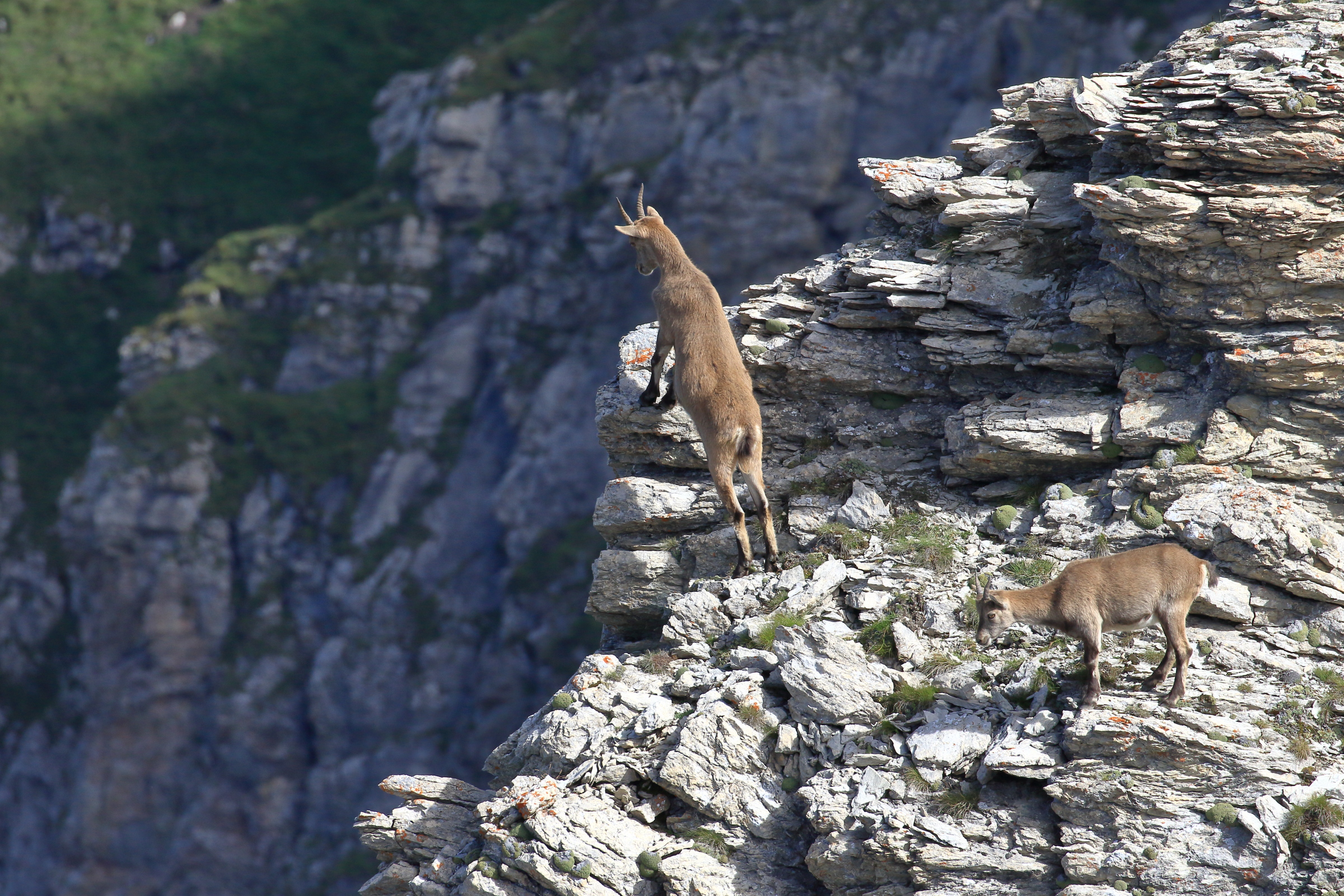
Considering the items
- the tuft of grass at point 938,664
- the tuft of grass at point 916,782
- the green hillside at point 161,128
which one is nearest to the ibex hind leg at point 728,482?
the tuft of grass at point 938,664

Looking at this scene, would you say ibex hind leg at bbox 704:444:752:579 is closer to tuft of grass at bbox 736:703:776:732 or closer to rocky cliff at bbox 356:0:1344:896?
rocky cliff at bbox 356:0:1344:896

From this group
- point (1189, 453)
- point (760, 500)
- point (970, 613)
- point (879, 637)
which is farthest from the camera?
point (760, 500)

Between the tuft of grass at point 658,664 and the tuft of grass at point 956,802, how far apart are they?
4290 mm

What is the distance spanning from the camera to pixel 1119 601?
13.9 m

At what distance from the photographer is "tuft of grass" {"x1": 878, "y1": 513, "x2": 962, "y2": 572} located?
16.4 metres

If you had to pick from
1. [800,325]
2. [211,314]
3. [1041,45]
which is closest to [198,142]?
[211,314]

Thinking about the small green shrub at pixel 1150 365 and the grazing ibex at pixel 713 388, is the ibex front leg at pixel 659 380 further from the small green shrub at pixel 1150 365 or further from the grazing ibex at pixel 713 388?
the small green shrub at pixel 1150 365

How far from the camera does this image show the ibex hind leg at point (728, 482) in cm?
1705

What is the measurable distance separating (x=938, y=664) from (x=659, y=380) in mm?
6318

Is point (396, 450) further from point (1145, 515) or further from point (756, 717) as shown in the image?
point (1145, 515)

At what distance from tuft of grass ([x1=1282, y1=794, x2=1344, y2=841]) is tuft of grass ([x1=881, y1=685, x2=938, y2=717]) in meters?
3.81

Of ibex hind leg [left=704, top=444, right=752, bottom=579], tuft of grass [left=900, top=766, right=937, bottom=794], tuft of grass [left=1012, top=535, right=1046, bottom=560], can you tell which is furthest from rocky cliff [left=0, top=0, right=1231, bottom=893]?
tuft of grass [left=900, top=766, right=937, bottom=794]

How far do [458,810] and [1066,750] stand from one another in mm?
8014

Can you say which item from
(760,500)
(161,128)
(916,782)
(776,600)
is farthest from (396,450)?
(916,782)
